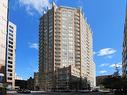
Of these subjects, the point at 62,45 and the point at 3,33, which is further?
the point at 62,45

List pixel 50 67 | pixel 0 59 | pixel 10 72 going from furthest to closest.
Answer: pixel 50 67, pixel 10 72, pixel 0 59

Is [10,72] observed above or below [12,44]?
below

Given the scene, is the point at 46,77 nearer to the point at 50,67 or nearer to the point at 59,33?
the point at 50,67

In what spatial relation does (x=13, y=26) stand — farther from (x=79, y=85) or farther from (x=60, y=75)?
(x=79, y=85)

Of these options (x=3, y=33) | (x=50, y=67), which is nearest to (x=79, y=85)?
(x=50, y=67)

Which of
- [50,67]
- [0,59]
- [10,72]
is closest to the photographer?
[0,59]

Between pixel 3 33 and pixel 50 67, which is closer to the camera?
pixel 3 33

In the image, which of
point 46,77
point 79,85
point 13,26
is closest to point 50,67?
point 46,77

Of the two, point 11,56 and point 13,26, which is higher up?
point 13,26

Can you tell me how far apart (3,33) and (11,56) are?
156 meters

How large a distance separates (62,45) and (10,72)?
40.0 m

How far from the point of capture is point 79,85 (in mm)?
194625

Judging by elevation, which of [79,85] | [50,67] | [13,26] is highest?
[13,26]

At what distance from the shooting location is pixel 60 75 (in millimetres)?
190500
